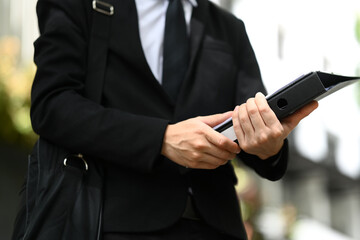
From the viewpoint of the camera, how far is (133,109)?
2.03m

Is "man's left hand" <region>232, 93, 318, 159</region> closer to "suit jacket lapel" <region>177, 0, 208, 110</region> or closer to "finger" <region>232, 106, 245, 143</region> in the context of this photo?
"finger" <region>232, 106, 245, 143</region>

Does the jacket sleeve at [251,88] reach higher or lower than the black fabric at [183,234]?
higher

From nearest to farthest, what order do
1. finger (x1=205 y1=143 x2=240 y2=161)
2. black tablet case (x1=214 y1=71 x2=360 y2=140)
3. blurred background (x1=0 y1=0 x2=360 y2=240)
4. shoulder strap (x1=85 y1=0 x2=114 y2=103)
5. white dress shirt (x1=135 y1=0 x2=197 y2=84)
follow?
black tablet case (x1=214 y1=71 x2=360 y2=140) < finger (x1=205 y1=143 x2=240 y2=161) < shoulder strap (x1=85 y1=0 x2=114 y2=103) < white dress shirt (x1=135 y1=0 x2=197 y2=84) < blurred background (x1=0 y1=0 x2=360 y2=240)

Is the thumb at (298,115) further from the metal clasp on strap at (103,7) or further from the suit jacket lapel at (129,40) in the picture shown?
the metal clasp on strap at (103,7)

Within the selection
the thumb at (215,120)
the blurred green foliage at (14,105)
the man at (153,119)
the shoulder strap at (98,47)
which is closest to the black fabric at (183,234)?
the man at (153,119)

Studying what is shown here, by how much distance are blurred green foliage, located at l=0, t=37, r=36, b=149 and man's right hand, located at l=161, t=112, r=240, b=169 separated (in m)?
2.81

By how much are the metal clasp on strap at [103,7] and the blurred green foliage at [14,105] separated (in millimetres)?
2562

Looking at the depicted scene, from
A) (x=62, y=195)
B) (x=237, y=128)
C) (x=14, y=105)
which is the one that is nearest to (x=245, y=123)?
(x=237, y=128)

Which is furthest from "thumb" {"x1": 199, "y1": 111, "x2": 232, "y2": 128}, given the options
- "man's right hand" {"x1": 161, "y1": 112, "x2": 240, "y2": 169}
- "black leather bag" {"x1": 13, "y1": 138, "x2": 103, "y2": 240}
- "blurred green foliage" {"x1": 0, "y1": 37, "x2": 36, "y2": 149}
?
"blurred green foliage" {"x1": 0, "y1": 37, "x2": 36, "y2": 149}

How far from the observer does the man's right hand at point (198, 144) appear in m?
1.79

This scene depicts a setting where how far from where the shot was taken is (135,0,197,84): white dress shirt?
2113 millimetres

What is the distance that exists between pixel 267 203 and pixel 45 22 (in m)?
11.3

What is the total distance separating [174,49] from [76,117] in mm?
405

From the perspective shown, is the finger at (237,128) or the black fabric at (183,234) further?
the black fabric at (183,234)
